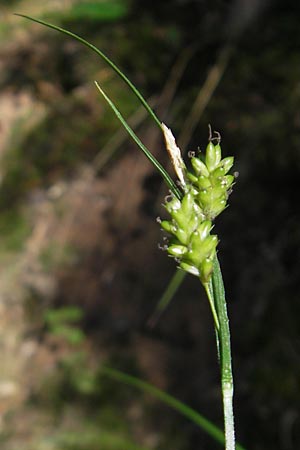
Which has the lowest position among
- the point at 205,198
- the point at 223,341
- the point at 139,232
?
the point at 223,341

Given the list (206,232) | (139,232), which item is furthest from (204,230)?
(139,232)

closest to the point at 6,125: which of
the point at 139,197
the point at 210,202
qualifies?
the point at 139,197

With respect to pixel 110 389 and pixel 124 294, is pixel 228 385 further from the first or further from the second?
pixel 124 294

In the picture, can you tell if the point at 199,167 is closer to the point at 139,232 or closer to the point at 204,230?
the point at 204,230

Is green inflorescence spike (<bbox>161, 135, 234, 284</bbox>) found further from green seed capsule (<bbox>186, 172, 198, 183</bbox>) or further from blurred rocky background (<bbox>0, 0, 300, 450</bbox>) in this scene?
blurred rocky background (<bbox>0, 0, 300, 450</bbox>)

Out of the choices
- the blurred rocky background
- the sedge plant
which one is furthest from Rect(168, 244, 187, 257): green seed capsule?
the blurred rocky background

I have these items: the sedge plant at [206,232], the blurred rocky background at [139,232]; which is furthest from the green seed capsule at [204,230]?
the blurred rocky background at [139,232]

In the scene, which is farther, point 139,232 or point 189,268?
point 139,232

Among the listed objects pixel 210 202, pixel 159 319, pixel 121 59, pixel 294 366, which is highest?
pixel 121 59
